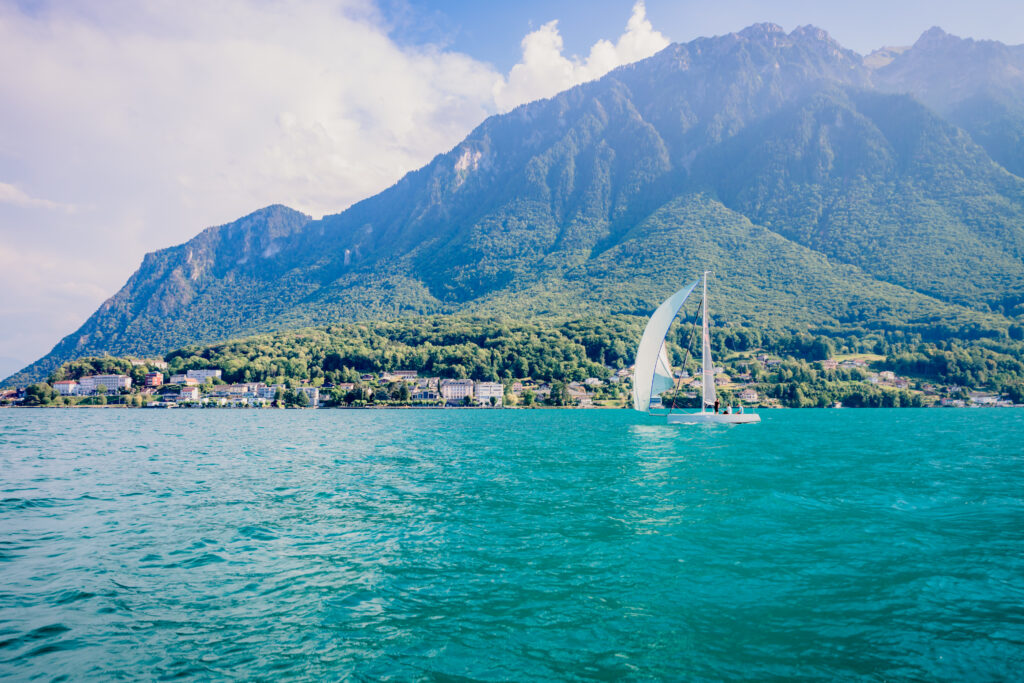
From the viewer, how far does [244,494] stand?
23734 millimetres

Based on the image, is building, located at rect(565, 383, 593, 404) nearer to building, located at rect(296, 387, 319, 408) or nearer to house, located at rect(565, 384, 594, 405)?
house, located at rect(565, 384, 594, 405)

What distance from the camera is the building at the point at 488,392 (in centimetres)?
14450

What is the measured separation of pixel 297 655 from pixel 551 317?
620 ft

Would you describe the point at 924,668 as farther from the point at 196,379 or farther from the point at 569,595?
the point at 196,379

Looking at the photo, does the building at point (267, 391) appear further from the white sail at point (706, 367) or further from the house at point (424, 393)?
the white sail at point (706, 367)

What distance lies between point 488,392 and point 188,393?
77189mm

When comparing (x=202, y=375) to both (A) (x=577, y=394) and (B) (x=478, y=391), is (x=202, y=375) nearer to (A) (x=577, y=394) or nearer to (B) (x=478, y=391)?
(B) (x=478, y=391)

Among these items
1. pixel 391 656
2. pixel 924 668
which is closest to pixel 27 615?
pixel 391 656

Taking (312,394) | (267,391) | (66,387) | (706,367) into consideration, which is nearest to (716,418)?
(706,367)

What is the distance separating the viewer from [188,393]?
148625mm

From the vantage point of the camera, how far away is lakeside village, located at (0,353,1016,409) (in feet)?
411

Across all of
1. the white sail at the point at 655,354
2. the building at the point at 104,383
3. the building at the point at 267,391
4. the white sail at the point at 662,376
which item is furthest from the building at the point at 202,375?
the white sail at the point at 662,376

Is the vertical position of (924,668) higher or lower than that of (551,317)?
lower

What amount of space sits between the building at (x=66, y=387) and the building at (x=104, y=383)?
1286 millimetres
